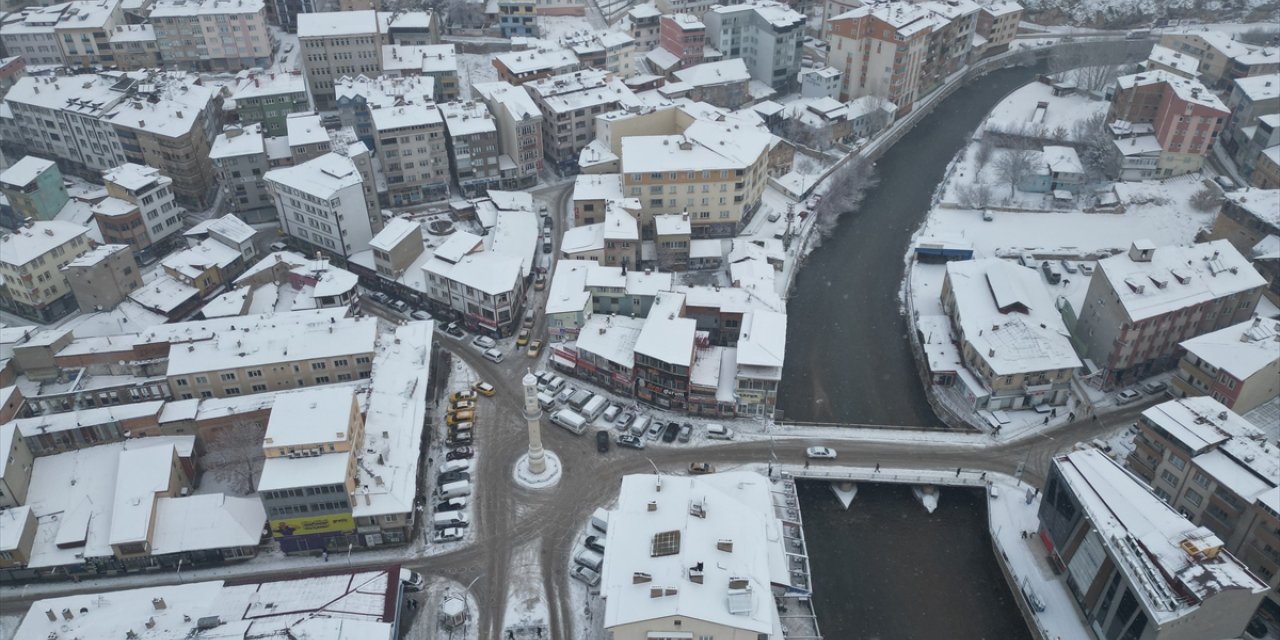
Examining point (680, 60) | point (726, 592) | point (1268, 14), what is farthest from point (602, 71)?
point (1268, 14)

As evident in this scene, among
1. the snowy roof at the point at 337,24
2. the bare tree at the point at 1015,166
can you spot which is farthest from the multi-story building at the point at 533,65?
the bare tree at the point at 1015,166

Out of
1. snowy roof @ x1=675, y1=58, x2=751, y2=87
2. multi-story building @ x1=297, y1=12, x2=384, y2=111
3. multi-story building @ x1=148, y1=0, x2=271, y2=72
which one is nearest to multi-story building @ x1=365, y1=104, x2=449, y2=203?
multi-story building @ x1=297, y1=12, x2=384, y2=111

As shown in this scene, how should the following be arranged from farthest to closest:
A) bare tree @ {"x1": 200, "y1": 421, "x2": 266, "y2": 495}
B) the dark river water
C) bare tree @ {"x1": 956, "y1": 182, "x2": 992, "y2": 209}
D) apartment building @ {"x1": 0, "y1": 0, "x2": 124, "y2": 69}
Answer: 1. apartment building @ {"x1": 0, "y1": 0, "x2": 124, "y2": 69}
2. bare tree @ {"x1": 956, "y1": 182, "x2": 992, "y2": 209}
3. bare tree @ {"x1": 200, "y1": 421, "x2": 266, "y2": 495}
4. the dark river water

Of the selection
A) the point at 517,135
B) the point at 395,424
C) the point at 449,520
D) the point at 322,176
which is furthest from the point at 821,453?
the point at 322,176

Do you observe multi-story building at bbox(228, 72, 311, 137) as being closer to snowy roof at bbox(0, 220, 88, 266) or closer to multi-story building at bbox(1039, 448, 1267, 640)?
snowy roof at bbox(0, 220, 88, 266)

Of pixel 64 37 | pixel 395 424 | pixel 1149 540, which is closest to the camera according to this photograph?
pixel 1149 540

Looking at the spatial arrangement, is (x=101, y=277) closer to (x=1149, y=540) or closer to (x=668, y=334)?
(x=668, y=334)

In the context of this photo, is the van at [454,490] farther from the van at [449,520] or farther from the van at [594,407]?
the van at [594,407]
